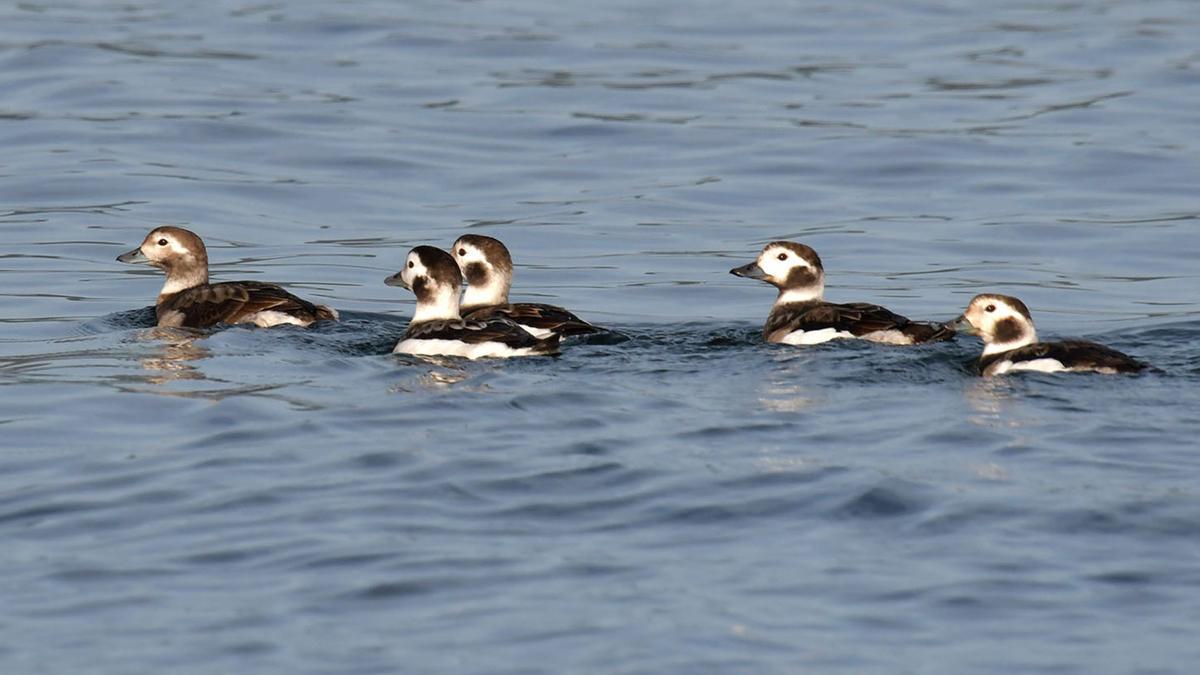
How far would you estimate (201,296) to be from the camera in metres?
14.2

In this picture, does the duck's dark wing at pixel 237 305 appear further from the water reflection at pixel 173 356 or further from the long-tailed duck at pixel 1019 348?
the long-tailed duck at pixel 1019 348

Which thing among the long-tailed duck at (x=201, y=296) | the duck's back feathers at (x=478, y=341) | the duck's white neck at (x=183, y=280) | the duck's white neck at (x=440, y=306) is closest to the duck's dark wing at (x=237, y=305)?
the long-tailed duck at (x=201, y=296)

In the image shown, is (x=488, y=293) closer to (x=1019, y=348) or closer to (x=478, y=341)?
(x=478, y=341)

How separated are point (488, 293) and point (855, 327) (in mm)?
2813

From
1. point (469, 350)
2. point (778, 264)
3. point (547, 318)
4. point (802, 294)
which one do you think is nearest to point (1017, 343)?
point (802, 294)

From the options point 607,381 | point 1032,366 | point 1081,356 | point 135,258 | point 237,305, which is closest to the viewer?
point 1081,356

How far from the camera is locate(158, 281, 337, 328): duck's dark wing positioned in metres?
13.8

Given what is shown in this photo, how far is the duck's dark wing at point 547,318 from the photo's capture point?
13.0 meters

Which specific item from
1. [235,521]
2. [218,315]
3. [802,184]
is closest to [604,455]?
[235,521]

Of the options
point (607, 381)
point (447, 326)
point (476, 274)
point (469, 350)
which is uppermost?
point (476, 274)

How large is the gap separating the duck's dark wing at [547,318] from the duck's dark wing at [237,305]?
47.0 inches

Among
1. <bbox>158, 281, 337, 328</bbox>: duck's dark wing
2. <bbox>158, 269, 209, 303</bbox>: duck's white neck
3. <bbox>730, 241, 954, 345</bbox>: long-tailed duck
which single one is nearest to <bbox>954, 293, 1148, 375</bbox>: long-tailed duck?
<bbox>730, 241, 954, 345</bbox>: long-tailed duck

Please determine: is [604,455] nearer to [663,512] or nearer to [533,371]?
[663,512]

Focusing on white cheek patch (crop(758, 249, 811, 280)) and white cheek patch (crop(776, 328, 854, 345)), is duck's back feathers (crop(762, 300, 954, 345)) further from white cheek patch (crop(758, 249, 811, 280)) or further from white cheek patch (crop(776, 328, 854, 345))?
white cheek patch (crop(758, 249, 811, 280))
